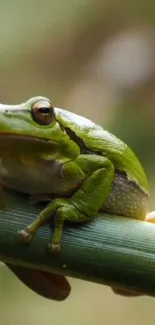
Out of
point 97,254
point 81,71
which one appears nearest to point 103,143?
point 97,254

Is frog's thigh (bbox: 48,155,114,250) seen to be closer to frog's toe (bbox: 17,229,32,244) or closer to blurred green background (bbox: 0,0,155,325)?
frog's toe (bbox: 17,229,32,244)

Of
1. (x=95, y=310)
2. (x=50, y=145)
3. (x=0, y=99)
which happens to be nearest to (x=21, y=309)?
(x=95, y=310)

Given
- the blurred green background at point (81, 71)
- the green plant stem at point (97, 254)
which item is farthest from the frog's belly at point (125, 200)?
the blurred green background at point (81, 71)

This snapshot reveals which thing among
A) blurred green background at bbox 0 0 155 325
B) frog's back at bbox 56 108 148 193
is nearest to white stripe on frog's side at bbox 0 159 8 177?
frog's back at bbox 56 108 148 193

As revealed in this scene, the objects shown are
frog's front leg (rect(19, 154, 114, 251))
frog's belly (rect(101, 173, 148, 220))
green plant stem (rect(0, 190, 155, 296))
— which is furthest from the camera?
frog's belly (rect(101, 173, 148, 220))

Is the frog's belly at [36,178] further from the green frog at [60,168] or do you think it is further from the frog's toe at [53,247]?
the frog's toe at [53,247]

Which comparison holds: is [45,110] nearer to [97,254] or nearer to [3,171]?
[3,171]

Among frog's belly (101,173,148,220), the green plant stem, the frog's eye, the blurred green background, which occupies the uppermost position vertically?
the frog's eye
